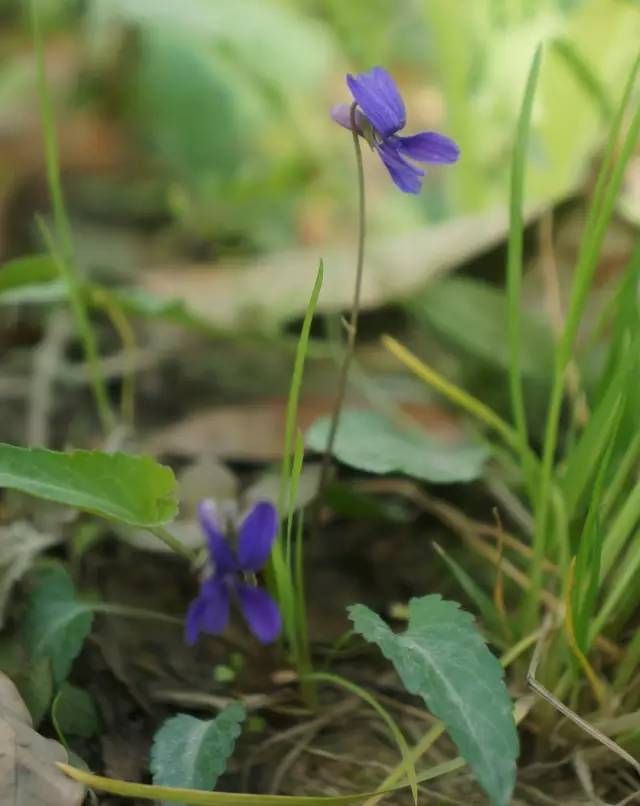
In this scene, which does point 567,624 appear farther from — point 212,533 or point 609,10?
point 609,10

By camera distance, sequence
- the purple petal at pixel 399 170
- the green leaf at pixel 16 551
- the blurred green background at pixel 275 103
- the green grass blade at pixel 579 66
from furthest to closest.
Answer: the blurred green background at pixel 275 103 < the green grass blade at pixel 579 66 < the green leaf at pixel 16 551 < the purple petal at pixel 399 170

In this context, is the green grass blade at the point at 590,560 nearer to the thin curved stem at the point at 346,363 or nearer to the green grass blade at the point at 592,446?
the green grass blade at the point at 592,446

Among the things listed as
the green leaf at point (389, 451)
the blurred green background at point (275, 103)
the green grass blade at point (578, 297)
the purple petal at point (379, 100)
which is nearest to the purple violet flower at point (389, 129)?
the purple petal at point (379, 100)

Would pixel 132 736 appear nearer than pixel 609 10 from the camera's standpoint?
Yes

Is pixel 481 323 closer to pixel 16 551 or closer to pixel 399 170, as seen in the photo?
pixel 399 170

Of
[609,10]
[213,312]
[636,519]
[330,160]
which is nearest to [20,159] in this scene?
[330,160]

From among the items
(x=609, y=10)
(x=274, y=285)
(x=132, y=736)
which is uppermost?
(x=609, y=10)
